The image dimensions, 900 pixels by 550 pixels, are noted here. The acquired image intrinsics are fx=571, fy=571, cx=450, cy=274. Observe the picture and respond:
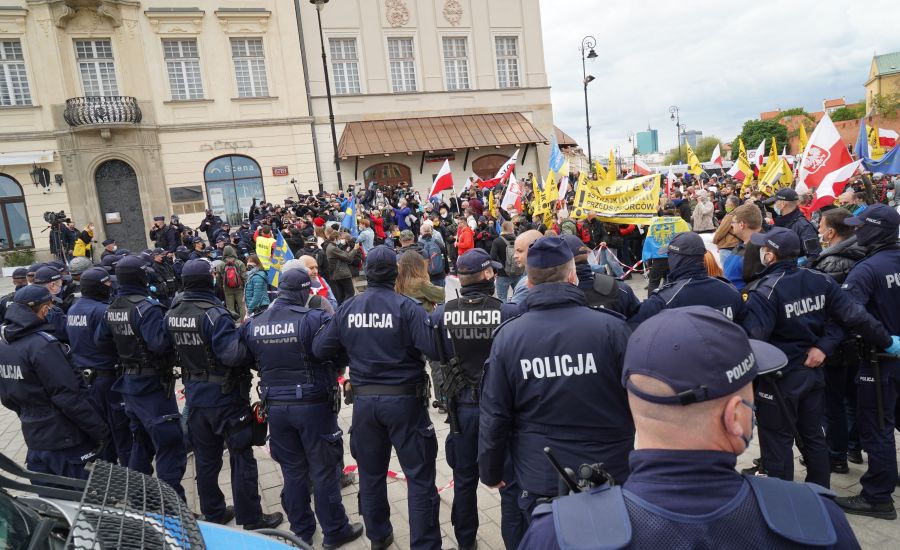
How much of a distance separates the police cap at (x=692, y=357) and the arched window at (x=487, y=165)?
2681 cm

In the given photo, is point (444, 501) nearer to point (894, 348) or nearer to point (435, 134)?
point (894, 348)

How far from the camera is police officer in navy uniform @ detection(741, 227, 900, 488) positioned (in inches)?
154

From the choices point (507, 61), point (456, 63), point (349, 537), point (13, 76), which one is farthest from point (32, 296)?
point (507, 61)

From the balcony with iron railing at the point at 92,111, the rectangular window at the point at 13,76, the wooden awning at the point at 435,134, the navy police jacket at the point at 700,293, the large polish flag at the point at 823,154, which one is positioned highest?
the rectangular window at the point at 13,76

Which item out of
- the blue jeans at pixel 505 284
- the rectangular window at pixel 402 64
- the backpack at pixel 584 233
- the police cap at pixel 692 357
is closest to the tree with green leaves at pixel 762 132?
the rectangular window at pixel 402 64

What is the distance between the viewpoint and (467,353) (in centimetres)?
390

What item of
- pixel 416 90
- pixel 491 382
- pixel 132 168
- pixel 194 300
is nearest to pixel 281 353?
pixel 194 300

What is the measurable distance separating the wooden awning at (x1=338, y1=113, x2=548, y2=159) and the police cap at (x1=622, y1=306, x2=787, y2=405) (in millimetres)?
24056

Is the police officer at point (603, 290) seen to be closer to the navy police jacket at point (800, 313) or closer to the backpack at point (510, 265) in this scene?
the navy police jacket at point (800, 313)

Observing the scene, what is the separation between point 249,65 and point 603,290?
2424 cm

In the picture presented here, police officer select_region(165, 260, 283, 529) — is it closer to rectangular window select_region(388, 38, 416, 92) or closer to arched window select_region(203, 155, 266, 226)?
arched window select_region(203, 155, 266, 226)

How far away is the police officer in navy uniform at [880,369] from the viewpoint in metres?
4.06

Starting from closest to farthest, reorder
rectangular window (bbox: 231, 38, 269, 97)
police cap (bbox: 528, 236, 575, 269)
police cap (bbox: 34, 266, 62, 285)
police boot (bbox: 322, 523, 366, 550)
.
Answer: police cap (bbox: 528, 236, 575, 269) < police boot (bbox: 322, 523, 366, 550) < police cap (bbox: 34, 266, 62, 285) < rectangular window (bbox: 231, 38, 269, 97)

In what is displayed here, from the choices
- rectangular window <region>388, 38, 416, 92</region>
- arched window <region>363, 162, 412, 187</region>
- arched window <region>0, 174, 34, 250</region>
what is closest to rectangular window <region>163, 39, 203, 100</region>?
arched window <region>0, 174, 34, 250</region>
